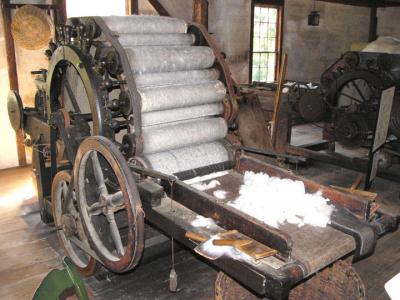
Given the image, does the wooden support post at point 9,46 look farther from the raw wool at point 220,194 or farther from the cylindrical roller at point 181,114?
the raw wool at point 220,194

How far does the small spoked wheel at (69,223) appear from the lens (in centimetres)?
332

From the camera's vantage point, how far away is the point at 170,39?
12.1 ft

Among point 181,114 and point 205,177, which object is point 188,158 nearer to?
point 205,177

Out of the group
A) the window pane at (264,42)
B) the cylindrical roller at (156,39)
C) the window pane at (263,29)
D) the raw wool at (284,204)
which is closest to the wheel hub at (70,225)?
the raw wool at (284,204)

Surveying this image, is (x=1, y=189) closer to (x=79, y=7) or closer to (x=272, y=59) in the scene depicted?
(x=79, y=7)

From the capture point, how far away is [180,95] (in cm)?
342

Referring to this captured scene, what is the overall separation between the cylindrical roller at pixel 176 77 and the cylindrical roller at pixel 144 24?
45 centimetres

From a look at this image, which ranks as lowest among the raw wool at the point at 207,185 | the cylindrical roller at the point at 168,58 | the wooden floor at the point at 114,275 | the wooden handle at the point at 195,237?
the wooden floor at the point at 114,275

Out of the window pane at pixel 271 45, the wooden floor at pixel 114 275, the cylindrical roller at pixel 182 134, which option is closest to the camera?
the cylindrical roller at pixel 182 134

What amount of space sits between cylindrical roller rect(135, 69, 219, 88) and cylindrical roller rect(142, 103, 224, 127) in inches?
9.0

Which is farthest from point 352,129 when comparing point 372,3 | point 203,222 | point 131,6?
point 372,3

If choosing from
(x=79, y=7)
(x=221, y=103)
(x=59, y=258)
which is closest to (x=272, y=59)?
(x=79, y=7)

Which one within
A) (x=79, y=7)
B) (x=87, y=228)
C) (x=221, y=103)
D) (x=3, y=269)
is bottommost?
(x=3, y=269)

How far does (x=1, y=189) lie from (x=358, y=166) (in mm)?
4886
